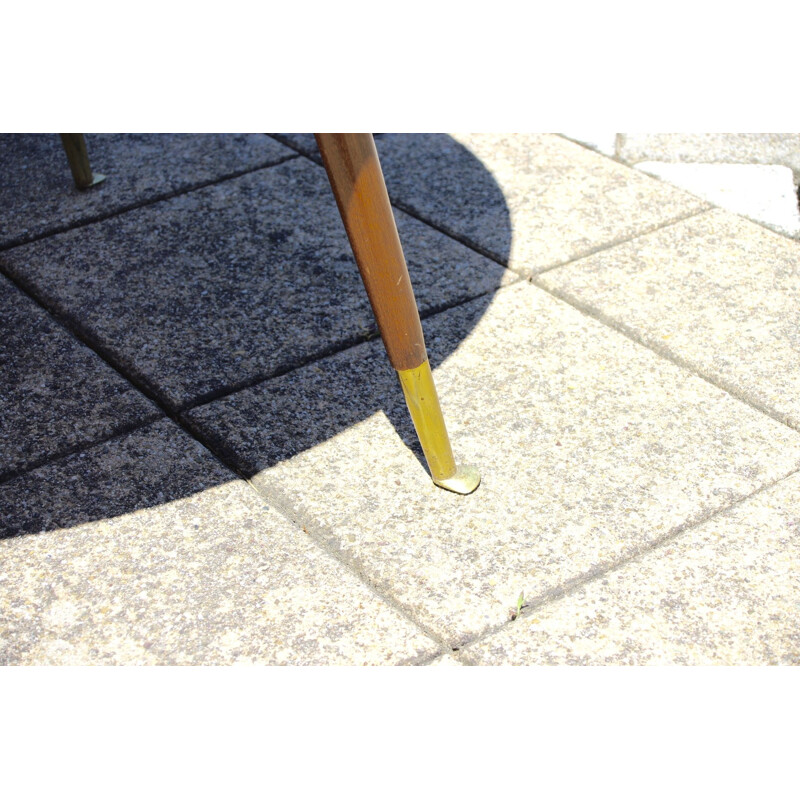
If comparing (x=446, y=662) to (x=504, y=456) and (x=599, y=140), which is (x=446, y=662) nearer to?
(x=504, y=456)

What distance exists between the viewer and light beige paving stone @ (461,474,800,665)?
5.11ft

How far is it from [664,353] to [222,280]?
3.46ft

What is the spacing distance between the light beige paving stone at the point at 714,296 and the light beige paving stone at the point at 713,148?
38cm

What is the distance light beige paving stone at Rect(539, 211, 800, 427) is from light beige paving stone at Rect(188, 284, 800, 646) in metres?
0.08

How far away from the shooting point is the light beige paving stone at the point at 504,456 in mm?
1721

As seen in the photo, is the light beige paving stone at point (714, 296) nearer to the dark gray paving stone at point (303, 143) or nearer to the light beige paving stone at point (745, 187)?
the light beige paving stone at point (745, 187)

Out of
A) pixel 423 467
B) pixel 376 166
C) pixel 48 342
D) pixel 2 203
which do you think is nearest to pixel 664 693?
pixel 423 467

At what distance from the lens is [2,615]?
1.64 m

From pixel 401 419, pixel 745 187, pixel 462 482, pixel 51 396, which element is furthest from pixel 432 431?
pixel 745 187

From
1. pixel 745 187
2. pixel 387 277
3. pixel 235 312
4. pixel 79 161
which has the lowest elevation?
pixel 745 187

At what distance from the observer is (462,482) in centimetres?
185

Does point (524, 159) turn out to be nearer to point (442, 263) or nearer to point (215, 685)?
point (442, 263)

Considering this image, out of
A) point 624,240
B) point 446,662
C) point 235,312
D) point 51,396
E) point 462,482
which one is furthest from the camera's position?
point 624,240

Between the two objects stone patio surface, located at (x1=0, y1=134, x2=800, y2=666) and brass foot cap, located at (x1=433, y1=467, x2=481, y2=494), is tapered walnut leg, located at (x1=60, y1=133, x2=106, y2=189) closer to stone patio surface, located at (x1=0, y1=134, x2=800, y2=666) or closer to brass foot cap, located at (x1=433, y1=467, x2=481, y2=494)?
stone patio surface, located at (x1=0, y1=134, x2=800, y2=666)
